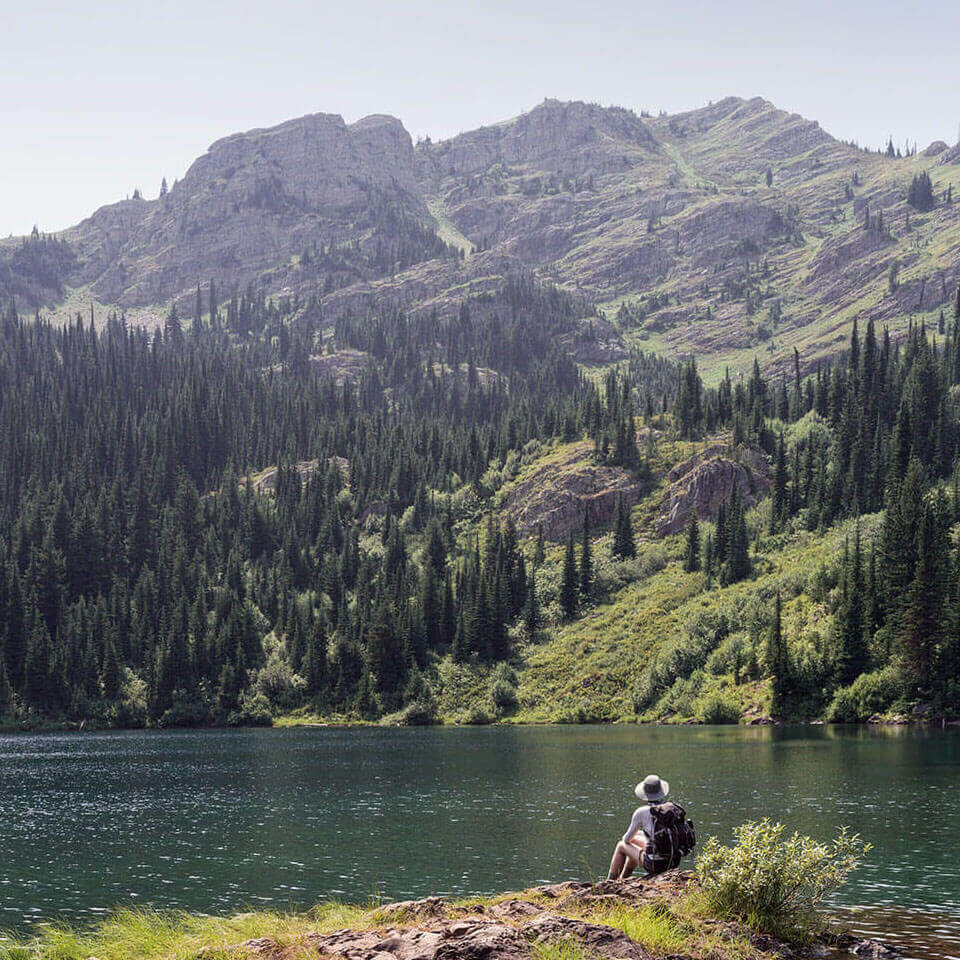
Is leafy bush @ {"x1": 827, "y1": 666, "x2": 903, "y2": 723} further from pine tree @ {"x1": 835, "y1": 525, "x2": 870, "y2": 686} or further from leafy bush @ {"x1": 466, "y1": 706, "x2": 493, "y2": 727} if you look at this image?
leafy bush @ {"x1": 466, "y1": 706, "x2": 493, "y2": 727}

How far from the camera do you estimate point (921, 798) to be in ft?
205

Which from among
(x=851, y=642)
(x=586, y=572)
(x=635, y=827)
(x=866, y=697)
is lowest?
(x=866, y=697)

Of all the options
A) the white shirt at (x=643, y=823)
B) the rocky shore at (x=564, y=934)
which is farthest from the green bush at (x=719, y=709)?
the white shirt at (x=643, y=823)

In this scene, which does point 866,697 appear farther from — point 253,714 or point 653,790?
point 653,790

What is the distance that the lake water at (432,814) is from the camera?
41.8m

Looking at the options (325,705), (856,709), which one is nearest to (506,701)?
(325,705)

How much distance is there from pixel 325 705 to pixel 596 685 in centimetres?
4716

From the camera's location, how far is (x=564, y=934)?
2227 centimetres

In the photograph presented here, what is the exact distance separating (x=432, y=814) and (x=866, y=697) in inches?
3169

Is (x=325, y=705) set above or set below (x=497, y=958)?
below

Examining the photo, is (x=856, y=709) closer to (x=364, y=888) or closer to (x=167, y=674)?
(x=364, y=888)

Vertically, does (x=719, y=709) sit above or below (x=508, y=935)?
below

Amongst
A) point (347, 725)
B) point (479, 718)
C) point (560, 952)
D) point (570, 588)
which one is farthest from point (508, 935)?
point (570, 588)

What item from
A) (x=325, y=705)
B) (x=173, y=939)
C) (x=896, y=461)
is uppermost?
(x=896, y=461)
